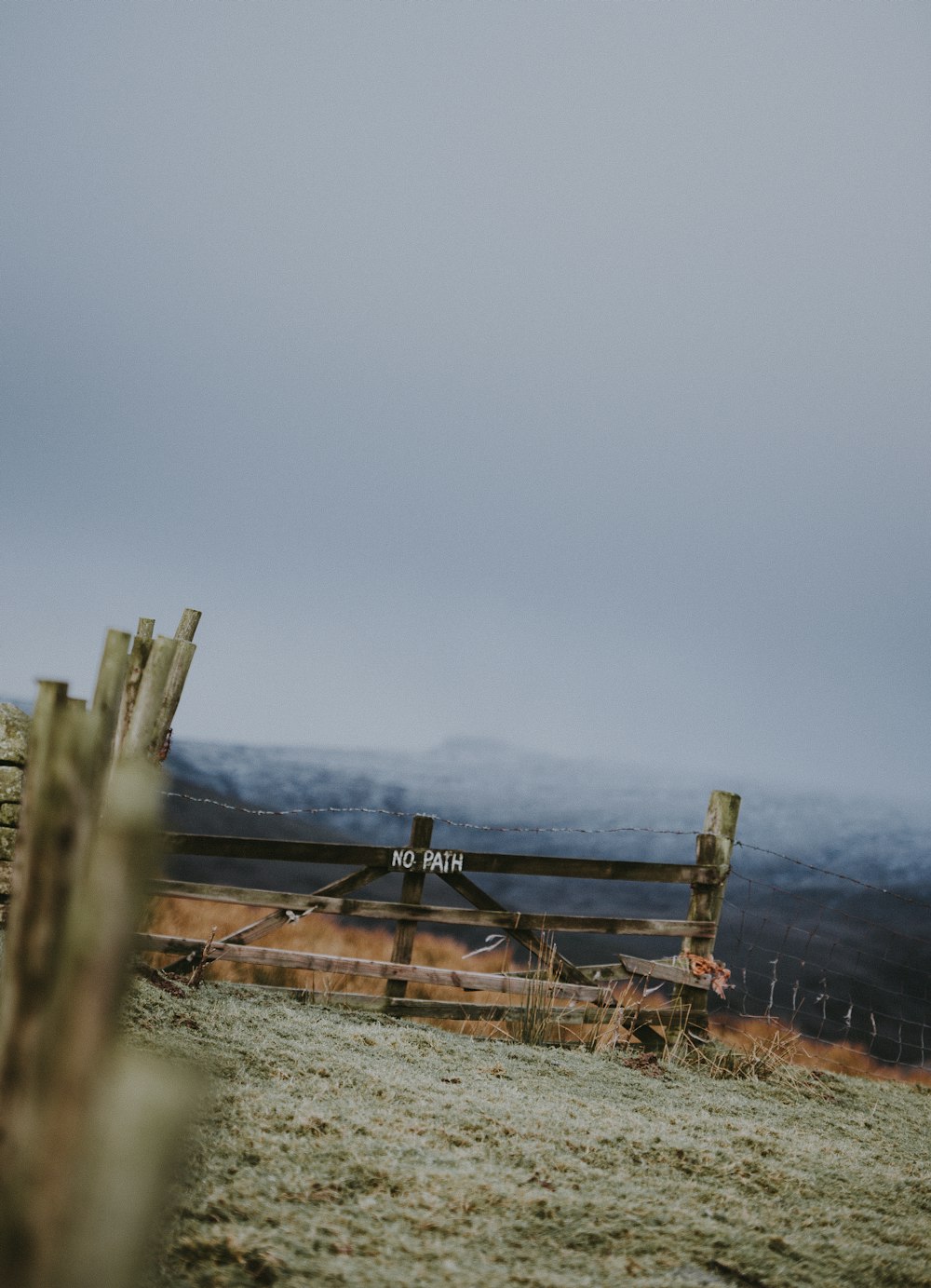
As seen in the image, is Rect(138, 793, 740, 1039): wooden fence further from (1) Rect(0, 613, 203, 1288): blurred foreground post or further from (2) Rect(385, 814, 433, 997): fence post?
(1) Rect(0, 613, 203, 1288): blurred foreground post

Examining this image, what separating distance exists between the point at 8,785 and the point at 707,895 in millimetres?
5245

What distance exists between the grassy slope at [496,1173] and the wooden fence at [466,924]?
54 centimetres

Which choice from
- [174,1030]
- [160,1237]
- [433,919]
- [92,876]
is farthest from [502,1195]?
[433,919]

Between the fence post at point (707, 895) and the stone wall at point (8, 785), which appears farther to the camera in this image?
the fence post at point (707, 895)

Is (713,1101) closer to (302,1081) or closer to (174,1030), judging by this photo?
(302,1081)

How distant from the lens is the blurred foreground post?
1.11 meters

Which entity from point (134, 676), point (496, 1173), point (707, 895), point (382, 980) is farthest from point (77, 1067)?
point (382, 980)

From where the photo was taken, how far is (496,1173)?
3.56 meters

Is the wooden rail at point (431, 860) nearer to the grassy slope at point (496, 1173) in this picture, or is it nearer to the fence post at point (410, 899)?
the fence post at point (410, 899)

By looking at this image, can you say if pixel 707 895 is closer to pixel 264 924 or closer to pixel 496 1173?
pixel 264 924

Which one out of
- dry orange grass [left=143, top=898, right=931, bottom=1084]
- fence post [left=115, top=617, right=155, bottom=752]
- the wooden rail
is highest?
fence post [left=115, top=617, right=155, bottom=752]

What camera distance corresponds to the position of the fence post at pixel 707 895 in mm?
7043

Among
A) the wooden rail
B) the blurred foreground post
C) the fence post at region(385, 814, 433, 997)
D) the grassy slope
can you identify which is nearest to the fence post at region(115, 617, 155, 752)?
the grassy slope

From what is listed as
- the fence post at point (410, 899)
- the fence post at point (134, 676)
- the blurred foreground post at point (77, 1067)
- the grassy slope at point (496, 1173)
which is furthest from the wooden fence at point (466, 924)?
the blurred foreground post at point (77, 1067)
